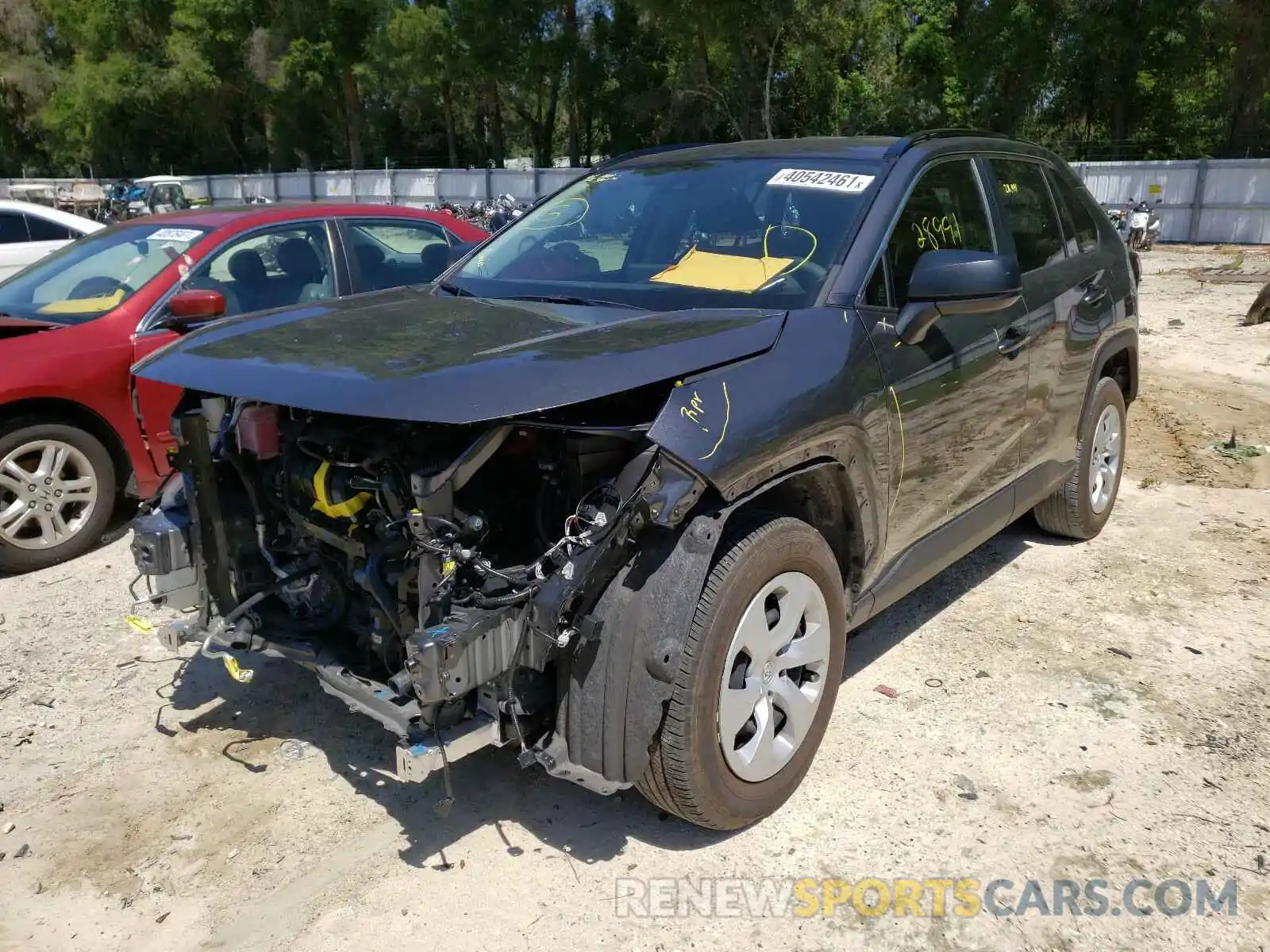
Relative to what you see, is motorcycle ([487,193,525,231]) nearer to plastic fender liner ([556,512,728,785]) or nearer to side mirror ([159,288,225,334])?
side mirror ([159,288,225,334])

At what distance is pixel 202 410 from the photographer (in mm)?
3279

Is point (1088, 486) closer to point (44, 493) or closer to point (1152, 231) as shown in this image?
point (44, 493)

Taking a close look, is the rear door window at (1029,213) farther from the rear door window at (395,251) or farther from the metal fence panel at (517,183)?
the metal fence panel at (517,183)

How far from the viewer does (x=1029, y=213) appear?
4.40 metres

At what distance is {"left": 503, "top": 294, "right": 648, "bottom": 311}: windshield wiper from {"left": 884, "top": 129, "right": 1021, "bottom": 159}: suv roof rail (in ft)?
3.76

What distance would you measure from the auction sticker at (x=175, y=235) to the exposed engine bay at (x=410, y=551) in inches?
105

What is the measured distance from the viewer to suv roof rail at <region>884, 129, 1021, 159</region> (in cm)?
366

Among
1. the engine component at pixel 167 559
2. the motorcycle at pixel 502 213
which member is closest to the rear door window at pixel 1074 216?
the engine component at pixel 167 559

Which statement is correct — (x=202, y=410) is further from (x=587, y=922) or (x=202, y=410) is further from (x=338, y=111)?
(x=338, y=111)

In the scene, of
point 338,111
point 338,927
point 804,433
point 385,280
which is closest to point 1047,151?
Result: point 804,433

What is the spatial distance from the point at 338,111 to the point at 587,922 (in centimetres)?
4892

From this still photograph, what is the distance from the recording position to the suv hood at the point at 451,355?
93.0 inches

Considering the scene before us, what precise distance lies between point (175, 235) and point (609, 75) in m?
36.1

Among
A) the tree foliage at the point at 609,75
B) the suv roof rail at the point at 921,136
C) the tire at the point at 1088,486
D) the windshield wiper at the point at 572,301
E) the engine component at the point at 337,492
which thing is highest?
the tree foliage at the point at 609,75
